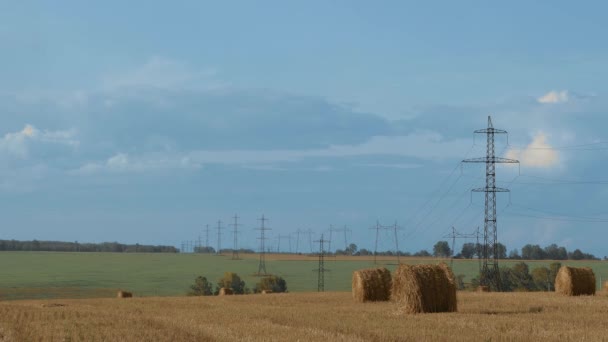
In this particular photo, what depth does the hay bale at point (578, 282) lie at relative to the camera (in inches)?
1604

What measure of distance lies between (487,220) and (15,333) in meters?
40.6

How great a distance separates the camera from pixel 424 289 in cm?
2961

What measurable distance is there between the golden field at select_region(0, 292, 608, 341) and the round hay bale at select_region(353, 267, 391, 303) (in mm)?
2058

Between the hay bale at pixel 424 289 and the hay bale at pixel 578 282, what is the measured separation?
12800 mm

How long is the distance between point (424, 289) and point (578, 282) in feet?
48.1

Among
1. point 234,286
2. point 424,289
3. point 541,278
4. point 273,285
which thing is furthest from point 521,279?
point 424,289

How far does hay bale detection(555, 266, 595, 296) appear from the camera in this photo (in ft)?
134

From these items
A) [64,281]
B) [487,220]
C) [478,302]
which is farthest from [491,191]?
[64,281]

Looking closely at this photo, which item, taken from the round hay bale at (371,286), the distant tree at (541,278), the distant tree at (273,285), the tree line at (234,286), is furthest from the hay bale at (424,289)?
the distant tree at (541,278)

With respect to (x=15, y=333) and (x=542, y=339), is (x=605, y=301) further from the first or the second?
(x=15, y=333)

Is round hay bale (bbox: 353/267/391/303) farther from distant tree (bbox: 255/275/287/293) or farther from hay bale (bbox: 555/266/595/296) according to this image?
distant tree (bbox: 255/275/287/293)

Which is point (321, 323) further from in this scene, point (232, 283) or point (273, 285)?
point (232, 283)

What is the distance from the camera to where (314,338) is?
20.7 metres

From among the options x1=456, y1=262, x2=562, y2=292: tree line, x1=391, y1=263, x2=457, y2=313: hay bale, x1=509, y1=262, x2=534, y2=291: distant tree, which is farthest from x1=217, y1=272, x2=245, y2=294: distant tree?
x1=391, y1=263, x2=457, y2=313: hay bale
